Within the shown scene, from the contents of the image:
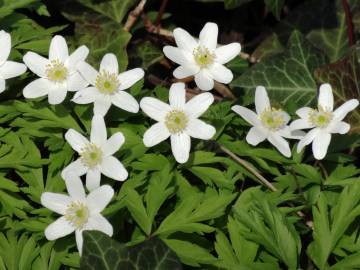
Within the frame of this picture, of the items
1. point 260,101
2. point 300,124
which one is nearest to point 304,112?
point 300,124

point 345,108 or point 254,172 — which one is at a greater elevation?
point 345,108

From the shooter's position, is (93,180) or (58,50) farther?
(58,50)

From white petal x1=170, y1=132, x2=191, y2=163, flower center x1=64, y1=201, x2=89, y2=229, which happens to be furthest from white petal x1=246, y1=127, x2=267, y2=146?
flower center x1=64, y1=201, x2=89, y2=229

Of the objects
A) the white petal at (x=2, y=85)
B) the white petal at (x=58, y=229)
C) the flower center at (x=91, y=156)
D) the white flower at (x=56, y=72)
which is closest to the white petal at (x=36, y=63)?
the white flower at (x=56, y=72)

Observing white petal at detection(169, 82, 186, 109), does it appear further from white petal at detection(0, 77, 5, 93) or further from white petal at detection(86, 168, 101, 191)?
white petal at detection(0, 77, 5, 93)

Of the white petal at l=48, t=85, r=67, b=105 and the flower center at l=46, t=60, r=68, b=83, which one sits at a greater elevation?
the flower center at l=46, t=60, r=68, b=83

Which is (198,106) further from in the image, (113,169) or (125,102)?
(113,169)

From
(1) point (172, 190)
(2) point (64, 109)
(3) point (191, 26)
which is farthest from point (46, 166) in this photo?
(3) point (191, 26)

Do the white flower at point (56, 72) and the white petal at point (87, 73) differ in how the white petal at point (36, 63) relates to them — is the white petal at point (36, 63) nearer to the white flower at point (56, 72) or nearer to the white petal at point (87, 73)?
the white flower at point (56, 72)
